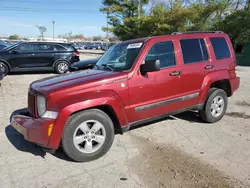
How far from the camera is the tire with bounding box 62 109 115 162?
11.2 ft

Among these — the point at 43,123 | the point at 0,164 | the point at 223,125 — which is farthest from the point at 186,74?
the point at 0,164

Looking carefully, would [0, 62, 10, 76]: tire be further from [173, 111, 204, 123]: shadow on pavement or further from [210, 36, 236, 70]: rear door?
[210, 36, 236, 70]: rear door

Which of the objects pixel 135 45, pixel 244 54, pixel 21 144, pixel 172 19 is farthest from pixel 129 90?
pixel 172 19

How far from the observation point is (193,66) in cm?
459

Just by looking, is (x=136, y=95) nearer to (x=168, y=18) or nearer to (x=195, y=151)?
(x=195, y=151)

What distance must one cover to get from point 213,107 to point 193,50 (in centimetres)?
134

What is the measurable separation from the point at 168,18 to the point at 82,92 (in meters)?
24.5

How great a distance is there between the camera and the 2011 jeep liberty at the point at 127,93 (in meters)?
3.39

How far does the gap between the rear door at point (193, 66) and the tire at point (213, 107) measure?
34 centimetres

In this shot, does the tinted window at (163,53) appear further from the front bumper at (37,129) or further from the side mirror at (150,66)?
the front bumper at (37,129)

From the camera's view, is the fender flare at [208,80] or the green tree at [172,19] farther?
the green tree at [172,19]

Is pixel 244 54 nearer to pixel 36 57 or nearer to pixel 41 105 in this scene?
pixel 36 57

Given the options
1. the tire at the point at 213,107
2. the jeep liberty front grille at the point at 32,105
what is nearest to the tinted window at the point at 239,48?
the tire at the point at 213,107

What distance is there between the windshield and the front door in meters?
0.23
